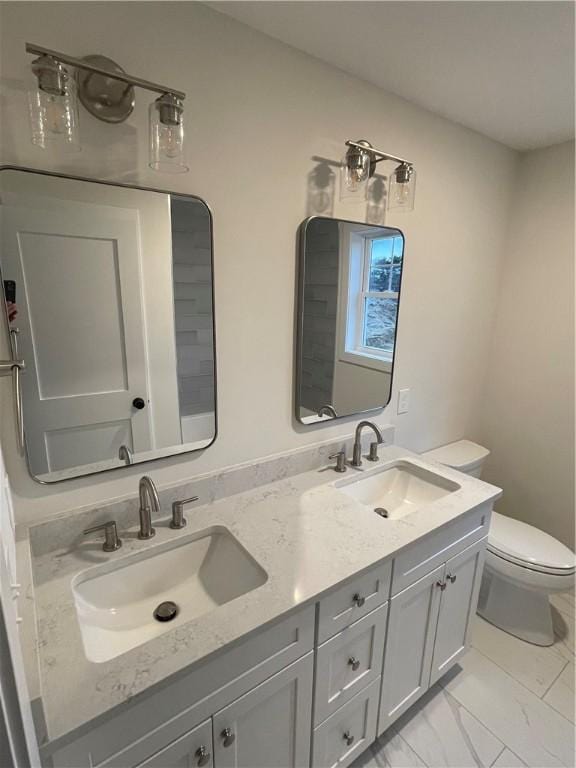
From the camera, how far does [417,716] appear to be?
1.52m

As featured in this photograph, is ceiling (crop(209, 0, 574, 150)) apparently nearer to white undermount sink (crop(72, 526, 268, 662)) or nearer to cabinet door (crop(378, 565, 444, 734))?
white undermount sink (crop(72, 526, 268, 662))

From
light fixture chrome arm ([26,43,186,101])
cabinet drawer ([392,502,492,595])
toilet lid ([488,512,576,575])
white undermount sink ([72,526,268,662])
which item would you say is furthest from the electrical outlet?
light fixture chrome arm ([26,43,186,101])

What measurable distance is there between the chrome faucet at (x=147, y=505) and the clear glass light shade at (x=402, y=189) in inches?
52.2

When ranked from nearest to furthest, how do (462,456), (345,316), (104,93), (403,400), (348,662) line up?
(104,93), (348,662), (345,316), (403,400), (462,456)

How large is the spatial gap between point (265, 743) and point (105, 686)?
0.55m

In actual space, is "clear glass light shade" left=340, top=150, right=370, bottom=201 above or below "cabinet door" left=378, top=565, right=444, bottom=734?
above

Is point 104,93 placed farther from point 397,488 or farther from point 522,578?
point 522,578

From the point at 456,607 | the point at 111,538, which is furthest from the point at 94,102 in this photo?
the point at 456,607

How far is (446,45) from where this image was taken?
1196mm

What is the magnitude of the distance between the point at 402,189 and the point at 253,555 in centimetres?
137

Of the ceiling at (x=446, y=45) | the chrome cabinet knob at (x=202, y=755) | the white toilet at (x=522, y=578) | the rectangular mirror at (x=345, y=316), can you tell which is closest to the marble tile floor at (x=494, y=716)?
the white toilet at (x=522, y=578)

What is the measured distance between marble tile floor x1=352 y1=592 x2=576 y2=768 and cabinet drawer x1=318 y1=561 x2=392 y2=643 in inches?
28.2

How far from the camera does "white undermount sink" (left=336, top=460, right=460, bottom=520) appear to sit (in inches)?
61.4

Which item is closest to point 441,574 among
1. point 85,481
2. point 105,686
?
point 105,686
